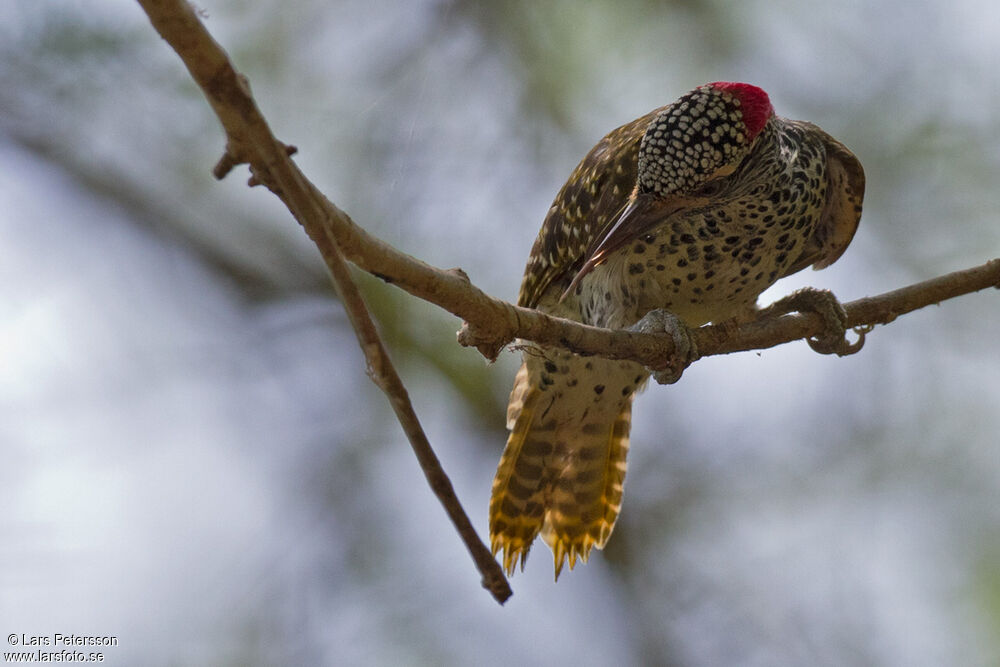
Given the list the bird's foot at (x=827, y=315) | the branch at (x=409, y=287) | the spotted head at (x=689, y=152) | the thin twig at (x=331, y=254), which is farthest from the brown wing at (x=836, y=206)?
the thin twig at (x=331, y=254)

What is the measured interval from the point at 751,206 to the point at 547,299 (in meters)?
0.81

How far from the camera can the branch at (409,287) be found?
1.39m

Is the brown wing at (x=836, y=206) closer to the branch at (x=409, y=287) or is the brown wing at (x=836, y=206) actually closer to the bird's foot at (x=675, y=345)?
the branch at (x=409, y=287)

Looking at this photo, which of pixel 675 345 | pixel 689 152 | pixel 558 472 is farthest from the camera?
pixel 558 472

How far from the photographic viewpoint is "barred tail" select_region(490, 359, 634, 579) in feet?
12.2

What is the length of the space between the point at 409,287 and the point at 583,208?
1.51 m

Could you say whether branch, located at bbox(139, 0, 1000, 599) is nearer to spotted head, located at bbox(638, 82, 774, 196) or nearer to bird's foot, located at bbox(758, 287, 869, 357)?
bird's foot, located at bbox(758, 287, 869, 357)

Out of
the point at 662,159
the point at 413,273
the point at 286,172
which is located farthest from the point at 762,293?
the point at 286,172

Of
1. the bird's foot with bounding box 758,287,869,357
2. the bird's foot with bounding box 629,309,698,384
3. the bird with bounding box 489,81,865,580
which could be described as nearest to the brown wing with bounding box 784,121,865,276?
the bird with bounding box 489,81,865,580

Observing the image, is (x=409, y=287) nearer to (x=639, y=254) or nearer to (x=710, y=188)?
(x=710, y=188)

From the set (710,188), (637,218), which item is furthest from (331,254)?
(710,188)

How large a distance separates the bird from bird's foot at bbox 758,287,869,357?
135 millimetres

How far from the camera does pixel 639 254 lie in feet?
10.7

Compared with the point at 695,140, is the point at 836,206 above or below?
above
